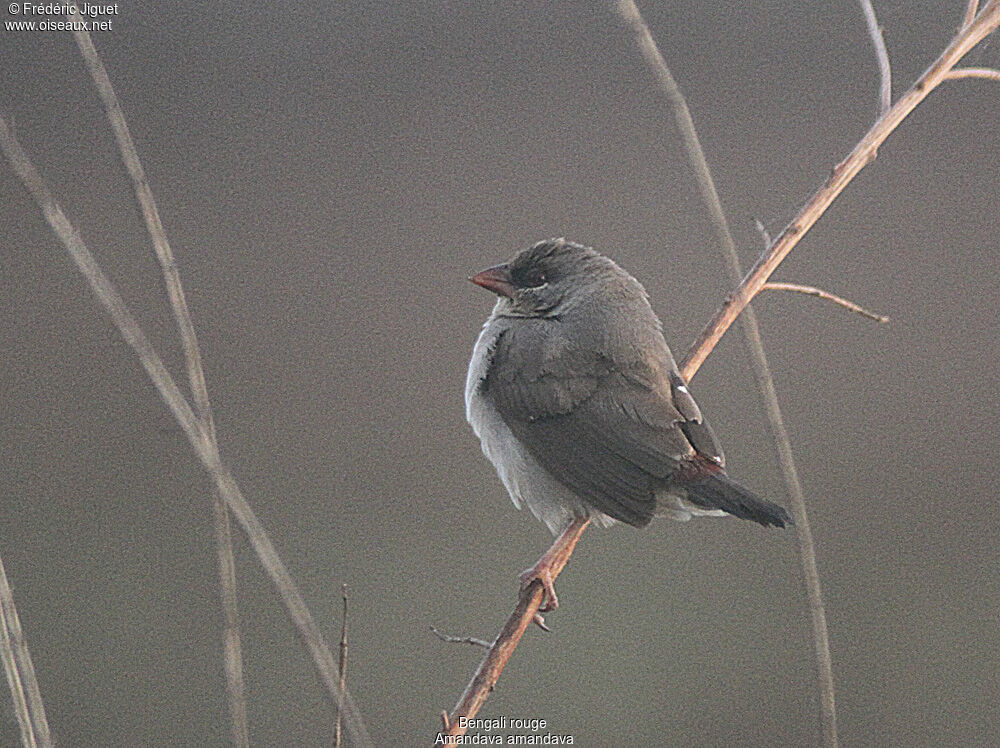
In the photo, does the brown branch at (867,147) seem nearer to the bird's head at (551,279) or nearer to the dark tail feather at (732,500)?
the dark tail feather at (732,500)

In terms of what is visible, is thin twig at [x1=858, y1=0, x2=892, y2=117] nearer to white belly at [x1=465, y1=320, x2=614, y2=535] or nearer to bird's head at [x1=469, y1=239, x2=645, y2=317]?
bird's head at [x1=469, y1=239, x2=645, y2=317]

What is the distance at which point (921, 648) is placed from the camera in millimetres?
6922

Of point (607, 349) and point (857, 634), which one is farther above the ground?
point (607, 349)

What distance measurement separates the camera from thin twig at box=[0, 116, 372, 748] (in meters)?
1.73

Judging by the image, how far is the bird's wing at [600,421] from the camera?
10.7 feet

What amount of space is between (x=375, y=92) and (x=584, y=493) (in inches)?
294

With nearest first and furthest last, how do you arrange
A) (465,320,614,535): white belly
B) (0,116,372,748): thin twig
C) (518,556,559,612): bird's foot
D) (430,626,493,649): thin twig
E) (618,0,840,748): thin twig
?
(0,116,372,748): thin twig → (618,0,840,748): thin twig → (430,626,493,649): thin twig → (518,556,559,612): bird's foot → (465,320,614,535): white belly

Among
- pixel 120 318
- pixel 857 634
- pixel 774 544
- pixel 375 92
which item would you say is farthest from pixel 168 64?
pixel 120 318

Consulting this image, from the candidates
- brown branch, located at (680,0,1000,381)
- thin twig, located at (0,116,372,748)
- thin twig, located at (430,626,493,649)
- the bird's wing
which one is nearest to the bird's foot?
the bird's wing

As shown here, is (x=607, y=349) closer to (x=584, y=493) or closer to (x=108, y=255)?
(x=584, y=493)

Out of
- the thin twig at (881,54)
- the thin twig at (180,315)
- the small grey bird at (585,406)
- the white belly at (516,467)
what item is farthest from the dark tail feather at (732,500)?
the thin twig at (180,315)

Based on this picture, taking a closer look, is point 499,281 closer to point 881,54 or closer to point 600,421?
point 600,421

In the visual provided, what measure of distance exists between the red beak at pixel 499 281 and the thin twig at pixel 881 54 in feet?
4.56

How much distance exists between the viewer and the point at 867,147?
2924 mm
